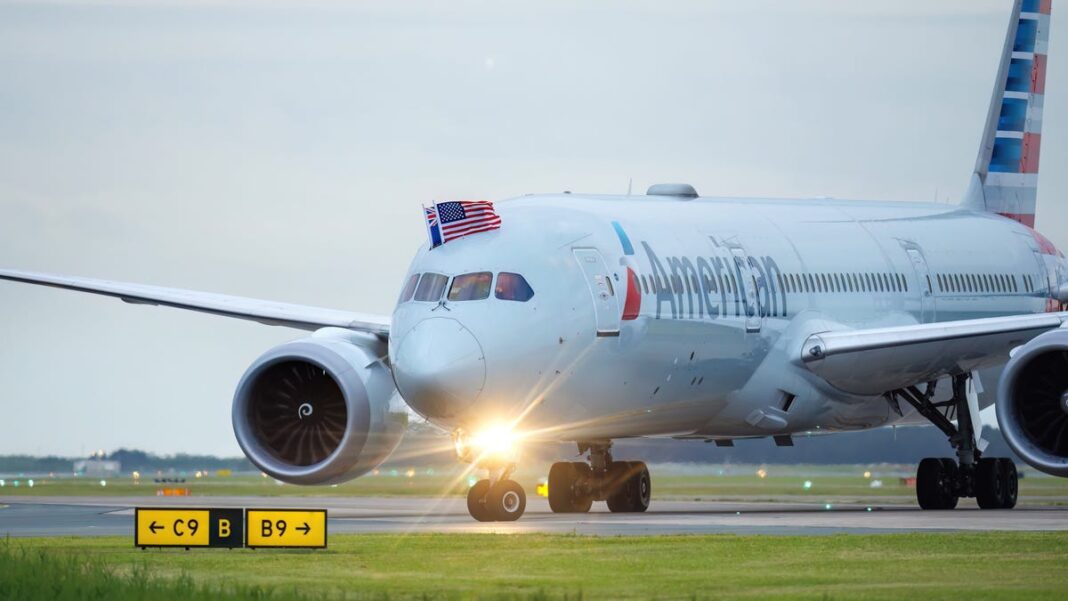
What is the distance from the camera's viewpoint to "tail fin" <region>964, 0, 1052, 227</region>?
41188 millimetres

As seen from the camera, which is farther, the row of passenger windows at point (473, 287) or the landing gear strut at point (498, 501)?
the landing gear strut at point (498, 501)

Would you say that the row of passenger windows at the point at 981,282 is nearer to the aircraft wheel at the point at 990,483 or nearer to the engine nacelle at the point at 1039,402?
the aircraft wheel at the point at 990,483

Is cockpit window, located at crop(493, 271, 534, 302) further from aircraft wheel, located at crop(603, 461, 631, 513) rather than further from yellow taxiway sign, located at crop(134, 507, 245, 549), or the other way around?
aircraft wheel, located at crop(603, 461, 631, 513)

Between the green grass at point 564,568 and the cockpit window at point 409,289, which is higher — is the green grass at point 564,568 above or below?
below

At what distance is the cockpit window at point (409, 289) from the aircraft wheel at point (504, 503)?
3230 mm

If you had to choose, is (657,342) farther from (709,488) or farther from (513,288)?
(709,488)

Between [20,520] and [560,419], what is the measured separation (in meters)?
8.55

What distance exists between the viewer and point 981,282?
3800 cm

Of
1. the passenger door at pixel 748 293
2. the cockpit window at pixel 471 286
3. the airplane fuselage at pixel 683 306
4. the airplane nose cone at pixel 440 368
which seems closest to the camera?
the airplane nose cone at pixel 440 368

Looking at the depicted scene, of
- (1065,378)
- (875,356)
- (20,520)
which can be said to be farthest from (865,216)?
(20,520)

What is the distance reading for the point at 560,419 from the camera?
95.5 ft

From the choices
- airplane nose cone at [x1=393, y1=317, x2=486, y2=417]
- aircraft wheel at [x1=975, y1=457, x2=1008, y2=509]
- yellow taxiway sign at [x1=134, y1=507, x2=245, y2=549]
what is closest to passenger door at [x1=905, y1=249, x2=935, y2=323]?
aircraft wheel at [x1=975, y1=457, x2=1008, y2=509]

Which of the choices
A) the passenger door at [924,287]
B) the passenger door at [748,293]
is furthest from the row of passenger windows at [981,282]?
the passenger door at [748,293]

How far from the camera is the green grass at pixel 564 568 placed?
680 inches
